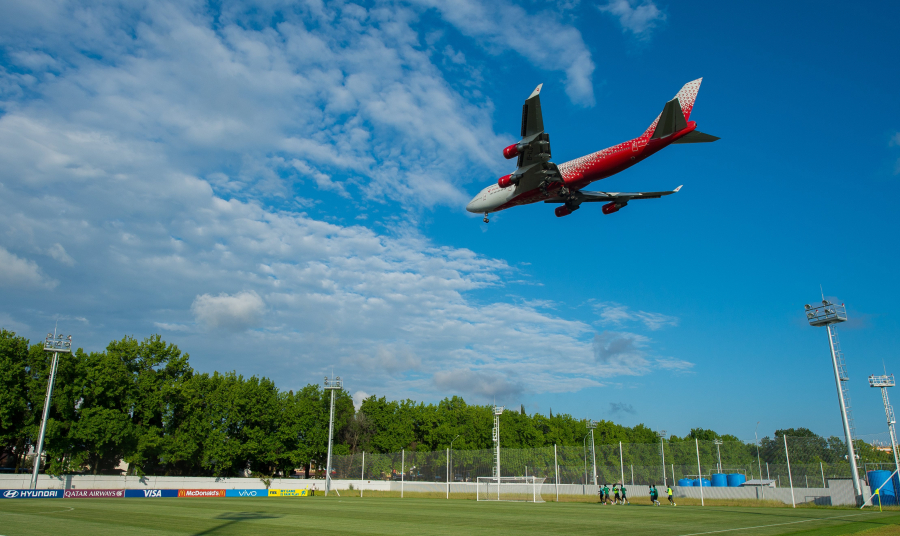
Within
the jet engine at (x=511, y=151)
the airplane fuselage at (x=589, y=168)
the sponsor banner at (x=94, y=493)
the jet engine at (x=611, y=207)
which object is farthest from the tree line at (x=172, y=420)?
the jet engine at (x=511, y=151)

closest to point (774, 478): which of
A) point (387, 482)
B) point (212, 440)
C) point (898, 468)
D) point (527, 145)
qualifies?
point (898, 468)

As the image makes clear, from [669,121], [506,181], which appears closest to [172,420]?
[506,181]

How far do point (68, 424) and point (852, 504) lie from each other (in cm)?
6248

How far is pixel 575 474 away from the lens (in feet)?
154

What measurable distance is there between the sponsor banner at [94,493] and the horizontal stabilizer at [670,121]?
49481 mm

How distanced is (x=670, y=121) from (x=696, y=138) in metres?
1.54

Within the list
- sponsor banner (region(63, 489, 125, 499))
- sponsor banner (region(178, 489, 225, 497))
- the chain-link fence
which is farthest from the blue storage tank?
sponsor banner (region(63, 489, 125, 499))

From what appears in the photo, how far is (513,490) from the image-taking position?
4709 cm

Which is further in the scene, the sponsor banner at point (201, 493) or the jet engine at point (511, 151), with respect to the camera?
the sponsor banner at point (201, 493)

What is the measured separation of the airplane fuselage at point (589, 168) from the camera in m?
25.6

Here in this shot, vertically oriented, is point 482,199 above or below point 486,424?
above

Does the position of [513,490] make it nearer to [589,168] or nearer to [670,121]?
[589,168]

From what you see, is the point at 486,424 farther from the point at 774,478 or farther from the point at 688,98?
the point at 688,98

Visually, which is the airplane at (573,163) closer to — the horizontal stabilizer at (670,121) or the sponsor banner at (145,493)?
the horizontal stabilizer at (670,121)
